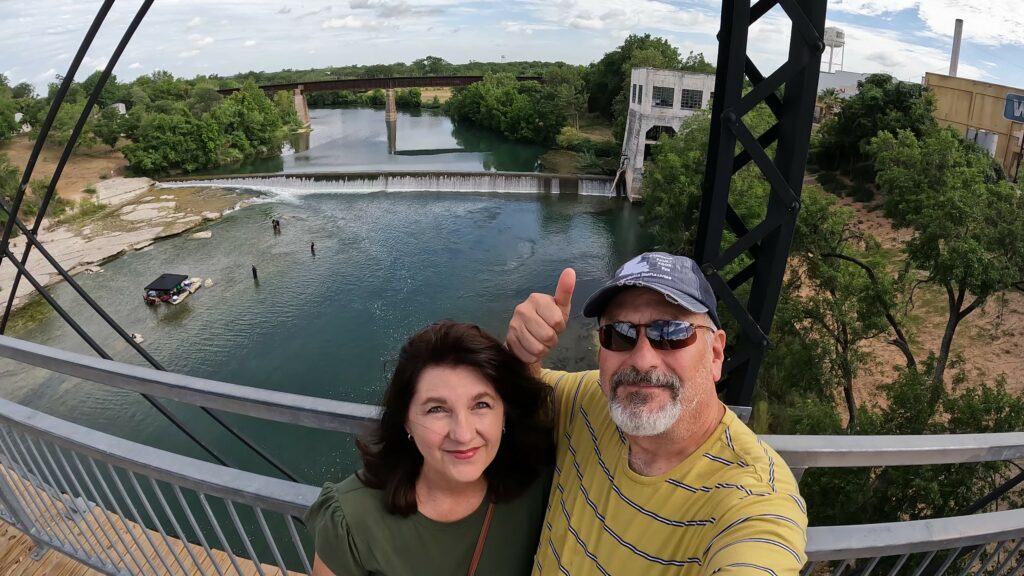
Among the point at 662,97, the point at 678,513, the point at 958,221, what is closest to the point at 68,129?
the point at 662,97

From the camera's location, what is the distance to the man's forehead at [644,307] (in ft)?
4.11

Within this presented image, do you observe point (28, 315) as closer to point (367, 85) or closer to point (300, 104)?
point (367, 85)

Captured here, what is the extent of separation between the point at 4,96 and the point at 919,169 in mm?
51474

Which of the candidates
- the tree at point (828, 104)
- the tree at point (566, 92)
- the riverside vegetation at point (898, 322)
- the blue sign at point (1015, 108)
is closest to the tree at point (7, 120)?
the tree at point (566, 92)

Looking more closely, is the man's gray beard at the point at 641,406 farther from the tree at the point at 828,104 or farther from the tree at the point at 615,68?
the tree at the point at 615,68

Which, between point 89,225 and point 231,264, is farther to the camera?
point 89,225

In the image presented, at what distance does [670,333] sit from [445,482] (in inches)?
23.2

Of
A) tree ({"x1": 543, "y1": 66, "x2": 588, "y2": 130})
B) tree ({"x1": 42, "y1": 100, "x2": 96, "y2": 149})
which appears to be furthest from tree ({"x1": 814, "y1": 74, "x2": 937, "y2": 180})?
tree ({"x1": 42, "y1": 100, "x2": 96, "y2": 149})

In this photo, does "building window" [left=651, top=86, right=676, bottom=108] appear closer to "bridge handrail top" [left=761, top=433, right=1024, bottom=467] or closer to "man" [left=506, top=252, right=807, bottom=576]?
"bridge handrail top" [left=761, top=433, right=1024, bottom=467]

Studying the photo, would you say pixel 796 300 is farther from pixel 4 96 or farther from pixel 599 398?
pixel 4 96

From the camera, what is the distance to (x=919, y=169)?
32.4 feet

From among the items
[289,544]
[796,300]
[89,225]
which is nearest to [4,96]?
[89,225]

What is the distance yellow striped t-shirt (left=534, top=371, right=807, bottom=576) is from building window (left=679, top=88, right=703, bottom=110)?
1068 inches

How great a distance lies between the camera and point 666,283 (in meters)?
1.23
